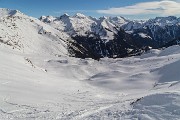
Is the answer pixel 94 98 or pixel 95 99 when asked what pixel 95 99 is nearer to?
pixel 95 99

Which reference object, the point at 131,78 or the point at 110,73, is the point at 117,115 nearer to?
the point at 131,78

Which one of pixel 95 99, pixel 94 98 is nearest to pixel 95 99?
pixel 95 99

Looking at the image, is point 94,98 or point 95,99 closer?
point 95,99

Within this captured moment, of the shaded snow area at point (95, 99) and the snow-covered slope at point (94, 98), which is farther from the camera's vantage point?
the snow-covered slope at point (94, 98)

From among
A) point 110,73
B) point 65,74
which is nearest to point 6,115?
point 110,73

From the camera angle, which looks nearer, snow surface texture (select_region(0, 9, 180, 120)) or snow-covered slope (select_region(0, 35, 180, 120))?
snow surface texture (select_region(0, 9, 180, 120))

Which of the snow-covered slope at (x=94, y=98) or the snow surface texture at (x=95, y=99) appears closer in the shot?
the snow surface texture at (x=95, y=99)

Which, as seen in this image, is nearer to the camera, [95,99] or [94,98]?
[95,99]

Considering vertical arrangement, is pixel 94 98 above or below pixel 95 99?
below

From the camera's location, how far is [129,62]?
340 ft

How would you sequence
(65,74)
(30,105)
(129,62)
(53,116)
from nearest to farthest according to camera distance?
(53,116) < (30,105) < (65,74) < (129,62)

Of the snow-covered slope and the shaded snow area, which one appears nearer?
the shaded snow area

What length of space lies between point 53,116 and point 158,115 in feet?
30.0

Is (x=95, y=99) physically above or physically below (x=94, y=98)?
above
